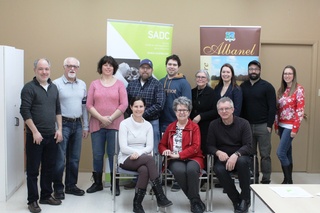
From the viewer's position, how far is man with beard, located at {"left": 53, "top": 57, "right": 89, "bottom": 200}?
145 inches

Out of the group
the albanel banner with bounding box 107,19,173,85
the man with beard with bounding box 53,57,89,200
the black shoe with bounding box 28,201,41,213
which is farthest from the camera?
the albanel banner with bounding box 107,19,173,85

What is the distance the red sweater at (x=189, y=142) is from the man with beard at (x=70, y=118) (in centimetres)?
96

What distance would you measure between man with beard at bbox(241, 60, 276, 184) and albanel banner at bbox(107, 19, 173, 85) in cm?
109

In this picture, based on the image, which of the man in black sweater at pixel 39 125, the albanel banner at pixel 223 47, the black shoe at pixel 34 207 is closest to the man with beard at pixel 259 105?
the albanel banner at pixel 223 47

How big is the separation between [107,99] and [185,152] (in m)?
1.03

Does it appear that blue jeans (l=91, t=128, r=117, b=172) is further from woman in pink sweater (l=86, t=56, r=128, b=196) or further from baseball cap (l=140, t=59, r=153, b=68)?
baseball cap (l=140, t=59, r=153, b=68)

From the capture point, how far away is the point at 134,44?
4234 millimetres

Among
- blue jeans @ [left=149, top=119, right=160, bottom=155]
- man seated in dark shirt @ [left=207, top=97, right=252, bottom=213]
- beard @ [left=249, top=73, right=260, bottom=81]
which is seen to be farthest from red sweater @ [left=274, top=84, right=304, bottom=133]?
blue jeans @ [left=149, top=119, right=160, bottom=155]

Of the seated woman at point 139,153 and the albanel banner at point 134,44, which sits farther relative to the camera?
the albanel banner at point 134,44

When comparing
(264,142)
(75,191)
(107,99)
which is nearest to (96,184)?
(75,191)

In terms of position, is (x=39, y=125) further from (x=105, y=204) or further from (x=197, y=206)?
(x=197, y=206)

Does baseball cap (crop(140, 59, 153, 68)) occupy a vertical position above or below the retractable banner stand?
below

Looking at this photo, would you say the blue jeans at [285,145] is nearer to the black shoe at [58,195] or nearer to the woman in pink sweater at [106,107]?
the woman in pink sweater at [106,107]

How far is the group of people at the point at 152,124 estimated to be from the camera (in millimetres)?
3369
